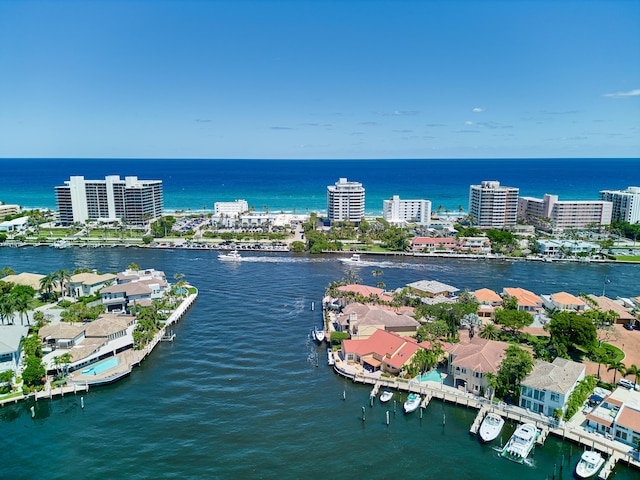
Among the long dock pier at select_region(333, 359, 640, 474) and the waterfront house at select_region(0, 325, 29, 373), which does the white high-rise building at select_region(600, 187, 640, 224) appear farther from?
the waterfront house at select_region(0, 325, 29, 373)

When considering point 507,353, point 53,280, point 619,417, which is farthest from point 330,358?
point 53,280

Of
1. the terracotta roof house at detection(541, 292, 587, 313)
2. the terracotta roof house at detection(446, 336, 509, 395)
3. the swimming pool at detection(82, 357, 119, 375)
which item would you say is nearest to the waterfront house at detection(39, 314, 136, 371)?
the swimming pool at detection(82, 357, 119, 375)

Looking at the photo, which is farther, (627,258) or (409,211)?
(409,211)

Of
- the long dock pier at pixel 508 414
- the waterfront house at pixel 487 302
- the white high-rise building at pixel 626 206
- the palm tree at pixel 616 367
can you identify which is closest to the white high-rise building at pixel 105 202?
the waterfront house at pixel 487 302

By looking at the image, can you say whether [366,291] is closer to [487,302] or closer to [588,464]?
[487,302]

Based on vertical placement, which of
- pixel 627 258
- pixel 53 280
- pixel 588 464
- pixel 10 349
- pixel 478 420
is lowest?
pixel 478 420

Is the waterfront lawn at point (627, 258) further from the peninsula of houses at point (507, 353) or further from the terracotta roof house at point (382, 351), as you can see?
the terracotta roof house at point (382, 351)
